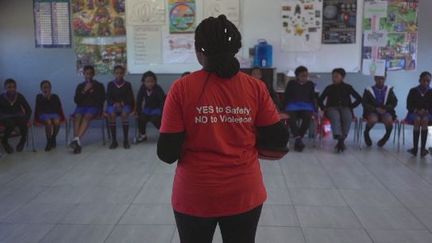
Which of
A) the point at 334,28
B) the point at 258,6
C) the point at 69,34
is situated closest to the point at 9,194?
the point at 69,34

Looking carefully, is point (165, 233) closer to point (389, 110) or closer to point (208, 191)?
point (208, 191)

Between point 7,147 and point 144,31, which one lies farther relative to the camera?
point 144,31

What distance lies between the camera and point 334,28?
724 cm

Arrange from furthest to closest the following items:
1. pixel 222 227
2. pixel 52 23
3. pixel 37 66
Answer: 1. pixel 37 66
2. pixel 52 23
3. pixel 222 227

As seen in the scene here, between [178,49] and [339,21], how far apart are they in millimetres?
2465

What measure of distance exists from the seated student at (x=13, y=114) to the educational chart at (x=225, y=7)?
2973 millimetres

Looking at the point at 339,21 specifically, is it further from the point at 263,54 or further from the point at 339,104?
the point at 339,104

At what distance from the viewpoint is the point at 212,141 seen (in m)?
1.71

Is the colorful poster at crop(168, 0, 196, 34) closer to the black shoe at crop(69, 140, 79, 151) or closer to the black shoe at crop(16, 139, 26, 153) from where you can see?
the black shoe at crop(69, 140, 79, 151)

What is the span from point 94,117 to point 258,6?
2.93 meters

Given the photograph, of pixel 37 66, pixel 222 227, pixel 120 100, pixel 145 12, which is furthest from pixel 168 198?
pixel 37 66

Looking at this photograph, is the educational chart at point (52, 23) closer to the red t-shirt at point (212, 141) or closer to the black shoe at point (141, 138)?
the black shoe at point (141, 138)

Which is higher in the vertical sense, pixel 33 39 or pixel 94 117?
pixel 33 39

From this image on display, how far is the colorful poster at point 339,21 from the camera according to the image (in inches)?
283
